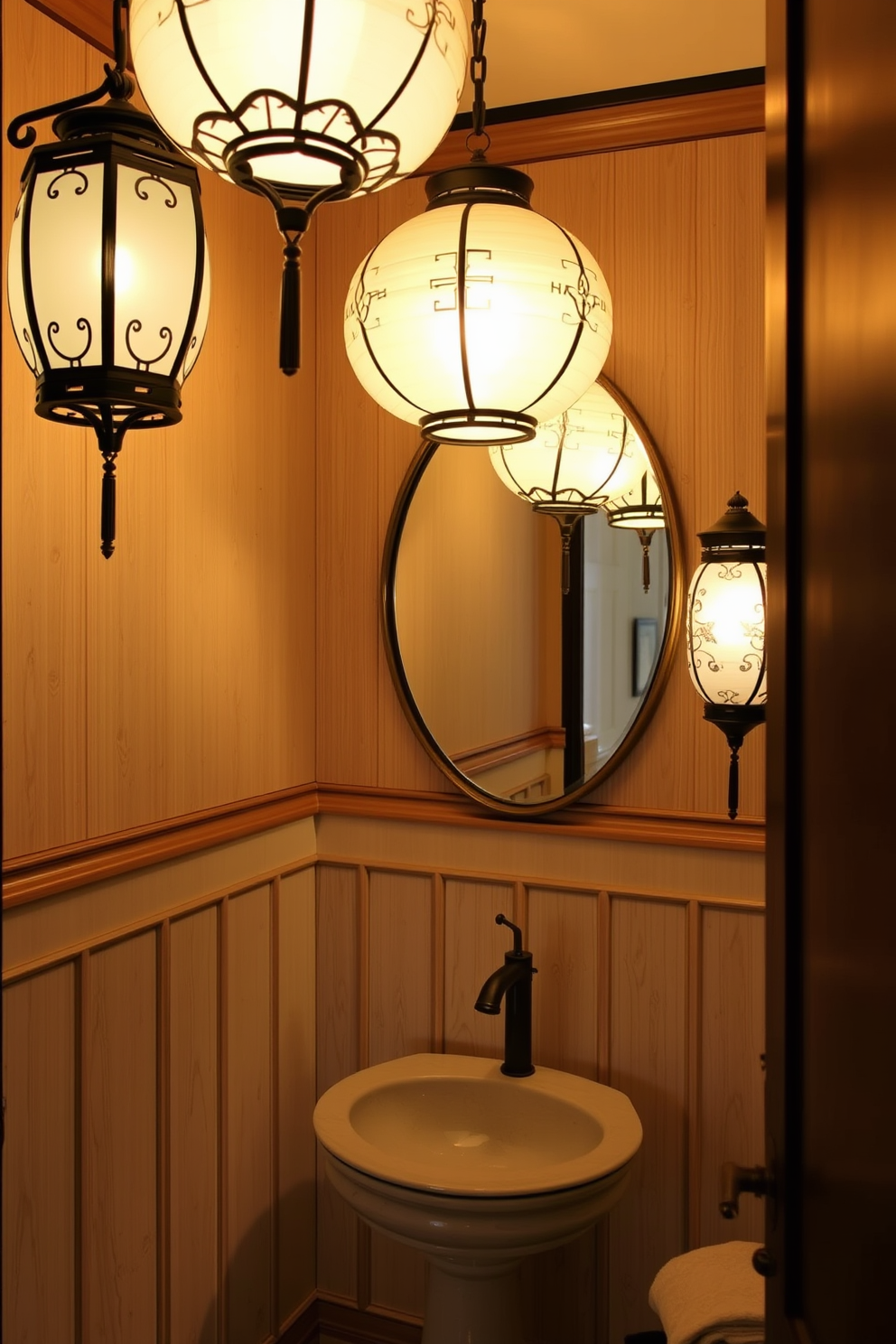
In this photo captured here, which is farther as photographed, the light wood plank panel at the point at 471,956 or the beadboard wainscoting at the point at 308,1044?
the light wood plank panel at the point at 471,956

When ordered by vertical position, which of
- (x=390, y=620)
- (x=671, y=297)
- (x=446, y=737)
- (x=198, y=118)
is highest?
(x=671, y=297)

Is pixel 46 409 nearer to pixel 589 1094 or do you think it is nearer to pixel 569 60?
pixel 569 60

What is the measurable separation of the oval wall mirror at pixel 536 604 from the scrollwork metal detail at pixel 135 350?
0.87m

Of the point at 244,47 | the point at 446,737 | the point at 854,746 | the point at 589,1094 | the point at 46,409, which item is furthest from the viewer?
the point at 446,737

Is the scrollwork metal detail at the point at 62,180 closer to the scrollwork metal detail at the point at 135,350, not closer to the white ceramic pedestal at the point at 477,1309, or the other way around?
the scrollwork metal detail at the point at 135,350

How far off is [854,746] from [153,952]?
144 centimetres

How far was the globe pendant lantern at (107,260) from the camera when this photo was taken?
3.60 feet

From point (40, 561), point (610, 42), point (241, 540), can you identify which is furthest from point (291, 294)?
point (610, 42)

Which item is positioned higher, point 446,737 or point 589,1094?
point 446,737

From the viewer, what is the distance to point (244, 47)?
0.79 metres

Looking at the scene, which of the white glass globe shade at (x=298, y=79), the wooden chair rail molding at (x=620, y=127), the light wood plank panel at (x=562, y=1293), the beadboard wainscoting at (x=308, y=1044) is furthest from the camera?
the light wood plank panel at (x=562, y=1293)

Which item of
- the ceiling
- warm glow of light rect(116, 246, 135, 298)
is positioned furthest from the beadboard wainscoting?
the ceiling

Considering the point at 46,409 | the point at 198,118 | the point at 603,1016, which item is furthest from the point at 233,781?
the point at 198,118

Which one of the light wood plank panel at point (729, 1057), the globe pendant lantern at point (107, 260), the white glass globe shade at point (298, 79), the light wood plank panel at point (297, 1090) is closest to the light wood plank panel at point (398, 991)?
the light wood plank panel at point (297, 1090)
